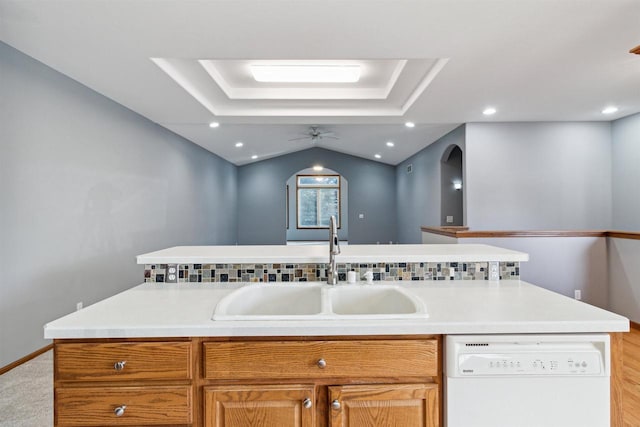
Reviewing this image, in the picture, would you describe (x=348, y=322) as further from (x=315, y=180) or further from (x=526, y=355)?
(x=315, y=180)

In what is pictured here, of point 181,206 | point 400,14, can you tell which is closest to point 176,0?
point 400,14

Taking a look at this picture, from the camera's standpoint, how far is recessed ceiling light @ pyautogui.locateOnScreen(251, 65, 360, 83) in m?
3.59

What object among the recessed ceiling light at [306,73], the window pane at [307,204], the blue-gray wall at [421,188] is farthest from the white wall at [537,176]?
the window pane at [307,204]

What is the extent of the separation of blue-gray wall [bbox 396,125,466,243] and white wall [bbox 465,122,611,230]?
317 millimetres

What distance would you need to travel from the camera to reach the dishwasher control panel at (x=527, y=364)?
107cm

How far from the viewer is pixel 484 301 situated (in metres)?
1.34

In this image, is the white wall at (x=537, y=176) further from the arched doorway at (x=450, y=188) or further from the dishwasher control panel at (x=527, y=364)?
the dishwasher control panel at (x=527, y=364)

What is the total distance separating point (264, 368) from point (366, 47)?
2.38 meters

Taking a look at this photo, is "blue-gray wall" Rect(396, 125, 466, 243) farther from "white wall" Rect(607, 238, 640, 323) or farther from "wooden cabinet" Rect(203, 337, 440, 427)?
"wooden cabinet" Rect(203, 337, 440, 427)

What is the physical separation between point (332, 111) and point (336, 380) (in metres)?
3.90

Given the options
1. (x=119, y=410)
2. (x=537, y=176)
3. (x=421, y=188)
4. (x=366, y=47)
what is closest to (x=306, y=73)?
(x=366, y=47)

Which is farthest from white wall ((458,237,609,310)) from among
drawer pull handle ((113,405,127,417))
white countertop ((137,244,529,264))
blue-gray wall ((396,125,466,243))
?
drawer pull handle ((113,405,127,417))

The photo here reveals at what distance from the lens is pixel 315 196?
13266 millimetres

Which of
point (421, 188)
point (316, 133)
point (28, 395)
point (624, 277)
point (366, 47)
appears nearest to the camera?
point (28, 395)
